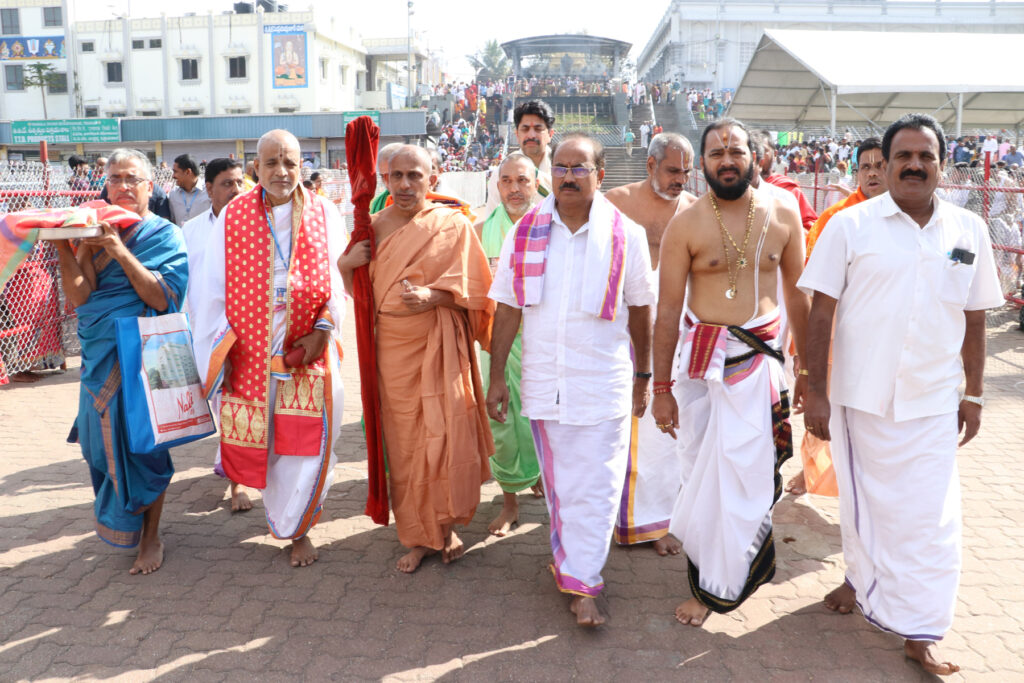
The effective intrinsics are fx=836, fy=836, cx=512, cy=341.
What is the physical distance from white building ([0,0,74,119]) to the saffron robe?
46735 mm

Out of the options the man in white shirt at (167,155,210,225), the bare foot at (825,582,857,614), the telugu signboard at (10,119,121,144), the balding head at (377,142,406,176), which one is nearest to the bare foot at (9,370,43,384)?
the man in white shirt at (167,155,210,225)

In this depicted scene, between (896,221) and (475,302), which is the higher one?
(896,221)

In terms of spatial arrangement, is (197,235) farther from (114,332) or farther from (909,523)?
(909,523)

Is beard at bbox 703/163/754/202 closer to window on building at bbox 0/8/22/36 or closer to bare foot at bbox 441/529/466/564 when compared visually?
bare foot at bbox 441/529/466/564

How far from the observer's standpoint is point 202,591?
372 centimetres

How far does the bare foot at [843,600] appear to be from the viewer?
343cm

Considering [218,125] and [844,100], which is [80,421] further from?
[218,125]

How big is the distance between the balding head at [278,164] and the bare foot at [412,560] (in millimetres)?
1793

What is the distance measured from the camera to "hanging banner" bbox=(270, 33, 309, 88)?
40.8 metres

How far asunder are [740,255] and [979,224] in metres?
0.85

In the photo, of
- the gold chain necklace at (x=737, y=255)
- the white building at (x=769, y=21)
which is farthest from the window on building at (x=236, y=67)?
the gold chain necklace at (x=737, y=255)

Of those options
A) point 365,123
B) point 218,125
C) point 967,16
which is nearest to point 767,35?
point 365,123

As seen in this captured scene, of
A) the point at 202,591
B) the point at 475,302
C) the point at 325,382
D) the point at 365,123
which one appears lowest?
the point at 202,591

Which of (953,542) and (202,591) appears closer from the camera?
(953,542)
